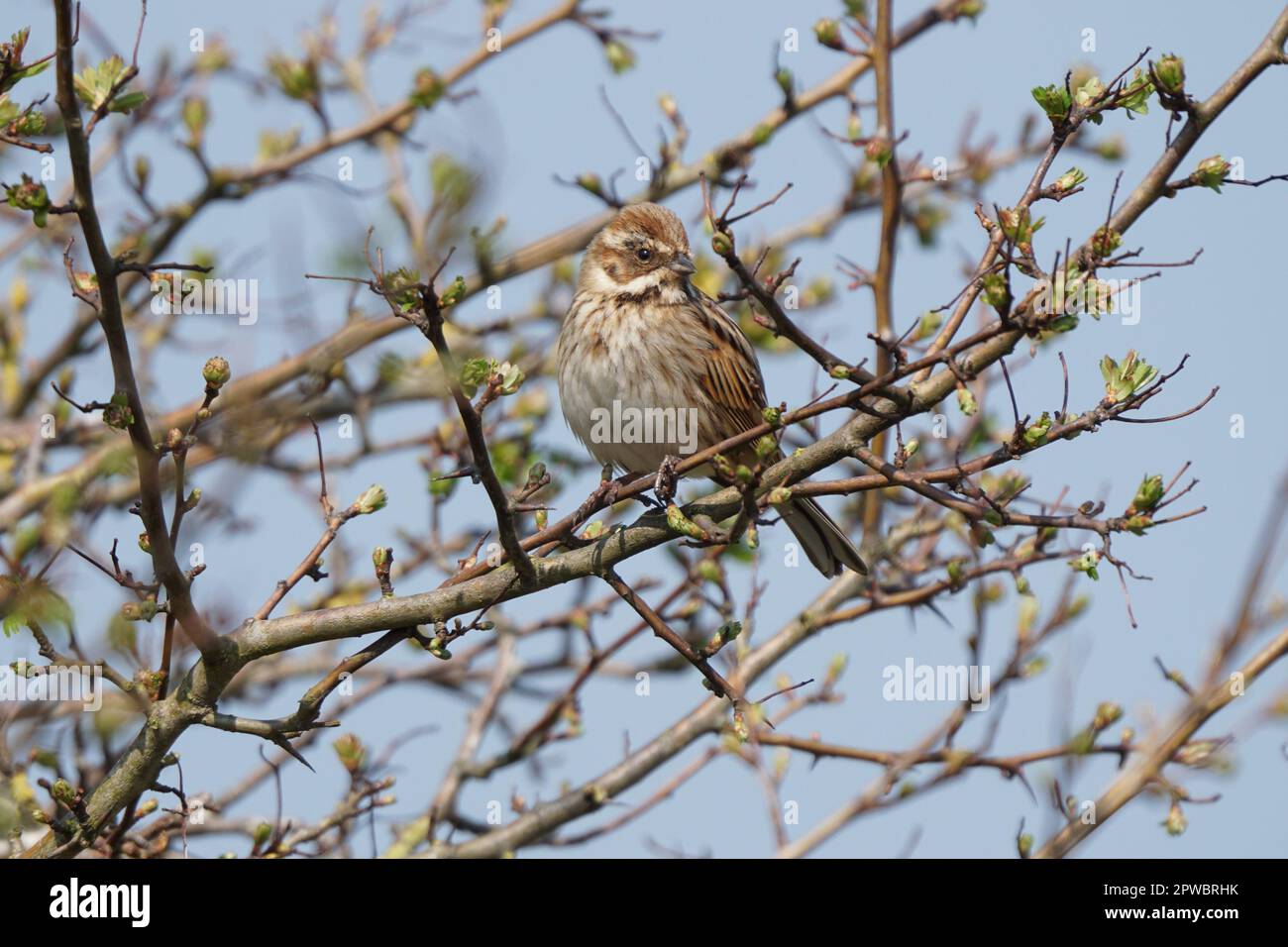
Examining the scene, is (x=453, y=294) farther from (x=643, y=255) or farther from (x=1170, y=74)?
(x=643, y=255)

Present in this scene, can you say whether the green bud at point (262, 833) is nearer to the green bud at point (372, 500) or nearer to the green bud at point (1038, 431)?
the green bud at point (372, 500)

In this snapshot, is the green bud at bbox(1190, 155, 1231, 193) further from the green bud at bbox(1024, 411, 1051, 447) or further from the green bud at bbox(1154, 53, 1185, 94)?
the green bud at bbox(1024, 411, 1051, 447)

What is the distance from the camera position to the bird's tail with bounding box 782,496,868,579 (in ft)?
20.5

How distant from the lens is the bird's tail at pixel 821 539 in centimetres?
623

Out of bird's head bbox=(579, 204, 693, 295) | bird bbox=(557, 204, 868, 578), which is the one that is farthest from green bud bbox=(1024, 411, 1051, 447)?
bird's head bbox=(579, 204, 693, 295)

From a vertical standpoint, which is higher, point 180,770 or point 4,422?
point 4,422

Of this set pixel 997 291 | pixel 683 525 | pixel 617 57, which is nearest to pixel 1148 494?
pixel 997 291

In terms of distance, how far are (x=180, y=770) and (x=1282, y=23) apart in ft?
12.5

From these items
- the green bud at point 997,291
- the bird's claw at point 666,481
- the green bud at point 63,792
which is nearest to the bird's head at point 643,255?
the bird's claw at point 666,481

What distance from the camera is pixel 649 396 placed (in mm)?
6660

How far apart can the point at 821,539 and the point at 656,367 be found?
109 cm

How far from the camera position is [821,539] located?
6340 millimetres
